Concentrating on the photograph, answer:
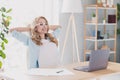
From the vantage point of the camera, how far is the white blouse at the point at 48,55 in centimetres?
256

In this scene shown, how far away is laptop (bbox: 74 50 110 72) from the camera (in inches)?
85.2

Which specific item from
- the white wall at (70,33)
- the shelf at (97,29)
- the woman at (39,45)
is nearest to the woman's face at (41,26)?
the woman at (39,45)

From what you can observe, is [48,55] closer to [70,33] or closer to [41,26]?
[41,26]

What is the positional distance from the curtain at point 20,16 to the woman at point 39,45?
966 mm

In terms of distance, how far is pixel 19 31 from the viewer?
2.56 metres

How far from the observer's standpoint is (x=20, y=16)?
12.0 ft

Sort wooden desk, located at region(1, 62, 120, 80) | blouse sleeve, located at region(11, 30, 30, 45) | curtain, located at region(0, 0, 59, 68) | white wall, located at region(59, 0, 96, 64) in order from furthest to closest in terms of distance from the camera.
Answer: white wall, located at region(59, 0, 96, 64)
curtain, located at region(0, 0, 59, 68)
blouse sleeve, located at region(11, 30, 30, 45)
wooden desk, located at region(1, 62, 120, 80)

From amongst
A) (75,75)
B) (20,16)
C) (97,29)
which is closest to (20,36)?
(75,75)

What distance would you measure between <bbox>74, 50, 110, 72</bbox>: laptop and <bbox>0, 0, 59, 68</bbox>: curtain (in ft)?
5.10

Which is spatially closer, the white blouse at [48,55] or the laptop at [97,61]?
the laptop at [97,61]

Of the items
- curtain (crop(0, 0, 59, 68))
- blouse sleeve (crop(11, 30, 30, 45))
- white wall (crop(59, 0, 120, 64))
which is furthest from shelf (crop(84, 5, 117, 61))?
blouse sleeve (crop(11, 30, 30, 45))

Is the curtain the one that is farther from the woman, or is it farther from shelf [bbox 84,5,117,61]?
the woman

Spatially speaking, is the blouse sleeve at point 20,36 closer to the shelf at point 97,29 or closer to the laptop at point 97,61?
the laptop at point 97,61

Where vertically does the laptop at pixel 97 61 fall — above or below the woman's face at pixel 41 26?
below
